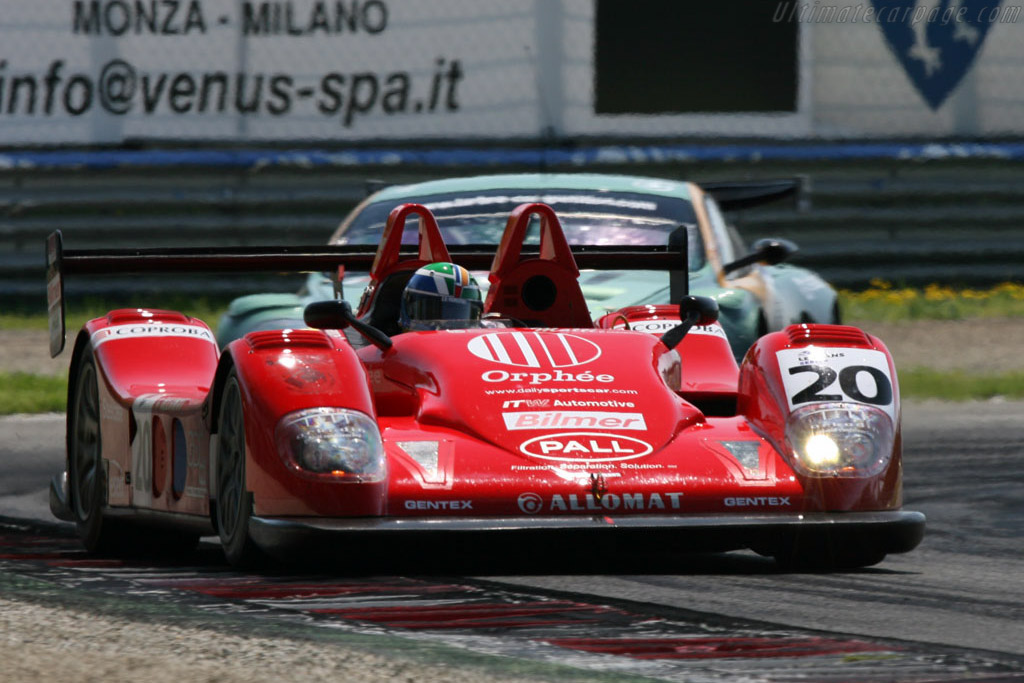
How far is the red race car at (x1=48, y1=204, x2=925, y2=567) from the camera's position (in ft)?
19.0

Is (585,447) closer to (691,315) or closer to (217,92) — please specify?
(691,315)

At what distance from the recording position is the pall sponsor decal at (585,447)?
598cm

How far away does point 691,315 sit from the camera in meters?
6.99

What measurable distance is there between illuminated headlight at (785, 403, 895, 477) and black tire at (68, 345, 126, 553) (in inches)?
85.1

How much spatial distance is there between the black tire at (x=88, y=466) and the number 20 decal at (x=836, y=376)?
83.6 inches

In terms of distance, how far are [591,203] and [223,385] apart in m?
4.49

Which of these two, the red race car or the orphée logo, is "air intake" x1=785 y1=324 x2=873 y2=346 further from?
the orphée logo

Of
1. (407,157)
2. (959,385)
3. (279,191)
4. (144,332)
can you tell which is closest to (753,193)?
(959,385)

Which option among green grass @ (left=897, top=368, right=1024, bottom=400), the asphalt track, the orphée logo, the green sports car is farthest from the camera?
green grass @ (left=897, top=368, right=1024, bottom=400)

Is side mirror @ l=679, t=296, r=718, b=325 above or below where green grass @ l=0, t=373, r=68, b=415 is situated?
above

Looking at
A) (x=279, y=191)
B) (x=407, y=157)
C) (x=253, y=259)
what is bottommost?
(x=253, y=259)

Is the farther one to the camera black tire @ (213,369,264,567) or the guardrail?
the guardrail

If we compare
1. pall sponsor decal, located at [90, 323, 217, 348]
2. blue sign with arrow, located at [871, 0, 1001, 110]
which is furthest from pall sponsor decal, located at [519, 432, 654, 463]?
blue sign with arrow, located at [871, 0, 1001, 110]

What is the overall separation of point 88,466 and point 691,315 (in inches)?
79.6
